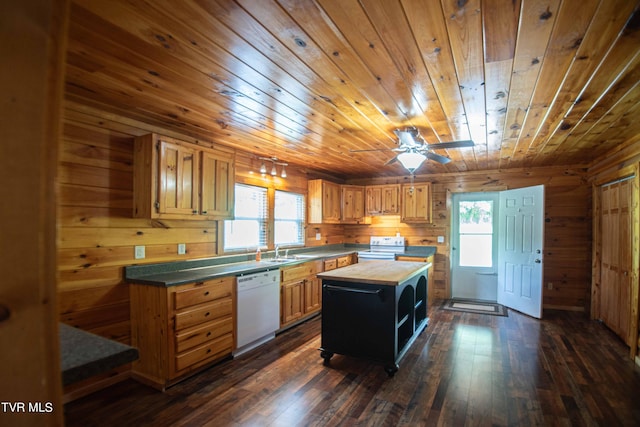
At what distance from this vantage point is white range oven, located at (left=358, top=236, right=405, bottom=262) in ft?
19.8

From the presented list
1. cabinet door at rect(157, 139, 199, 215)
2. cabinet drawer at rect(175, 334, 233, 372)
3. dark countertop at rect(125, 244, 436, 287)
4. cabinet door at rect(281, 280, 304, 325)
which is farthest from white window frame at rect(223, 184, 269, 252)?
cabinet drawer at rect(175, 334, 233, 372)

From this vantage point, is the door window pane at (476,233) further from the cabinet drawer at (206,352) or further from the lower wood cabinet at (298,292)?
the cabinet drawer at (206,352)

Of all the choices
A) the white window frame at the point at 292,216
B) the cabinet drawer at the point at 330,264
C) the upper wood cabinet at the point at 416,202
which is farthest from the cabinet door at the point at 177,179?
the upper wood cabinet at the point at 416,202

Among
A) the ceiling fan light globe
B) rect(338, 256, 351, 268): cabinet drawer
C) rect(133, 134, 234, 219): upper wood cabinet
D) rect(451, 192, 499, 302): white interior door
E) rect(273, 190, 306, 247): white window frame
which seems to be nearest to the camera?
rect(133, 134, 234, 219): upper wood cabinet

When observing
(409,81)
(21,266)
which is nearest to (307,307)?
(409,81)

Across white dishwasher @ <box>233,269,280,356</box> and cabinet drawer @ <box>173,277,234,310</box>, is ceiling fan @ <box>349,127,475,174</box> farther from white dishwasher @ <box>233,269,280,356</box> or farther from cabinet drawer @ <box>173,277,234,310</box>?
cabinet drawer @ <box>173,277,234,310</box>

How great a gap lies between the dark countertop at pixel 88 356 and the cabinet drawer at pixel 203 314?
6.64ft

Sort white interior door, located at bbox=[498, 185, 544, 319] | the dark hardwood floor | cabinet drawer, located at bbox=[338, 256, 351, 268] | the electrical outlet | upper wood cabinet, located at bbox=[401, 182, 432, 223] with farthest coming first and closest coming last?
upper wood cabinet, located at bbox=[401, 182, 432, 223], cabinet drawer, located at bbox=[338, 256, 351, 268], white interior door, located at bbox=[498, 185, 544, 319], the electrical outlet, the dark hardwood floor

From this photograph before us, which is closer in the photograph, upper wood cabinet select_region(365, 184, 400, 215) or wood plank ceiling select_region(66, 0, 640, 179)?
wood plank ceiling select_region(66, 0, 640, 179)

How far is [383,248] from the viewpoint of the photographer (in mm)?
6426

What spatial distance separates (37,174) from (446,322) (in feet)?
16.3

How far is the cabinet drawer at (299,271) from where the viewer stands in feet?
13.8

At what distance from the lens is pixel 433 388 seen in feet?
9.21

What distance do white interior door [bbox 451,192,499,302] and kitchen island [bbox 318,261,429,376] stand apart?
2895 mm
